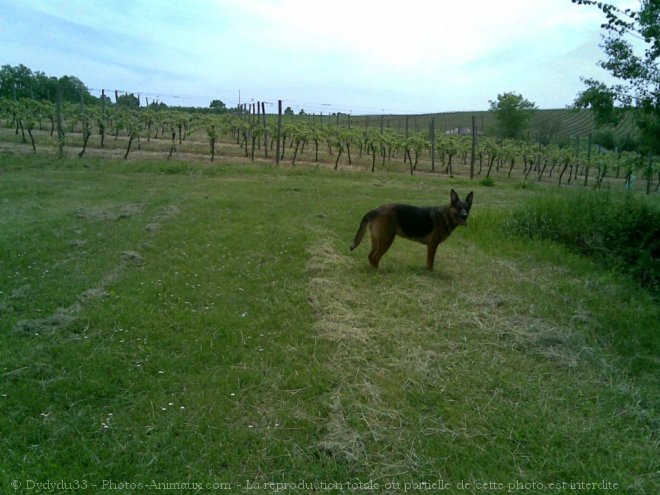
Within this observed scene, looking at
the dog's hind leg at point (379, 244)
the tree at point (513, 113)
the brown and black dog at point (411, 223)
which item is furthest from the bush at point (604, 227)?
the tree at point (513, 113)

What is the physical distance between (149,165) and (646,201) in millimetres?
17671

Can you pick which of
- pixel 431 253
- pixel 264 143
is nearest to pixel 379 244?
pixel 431 253

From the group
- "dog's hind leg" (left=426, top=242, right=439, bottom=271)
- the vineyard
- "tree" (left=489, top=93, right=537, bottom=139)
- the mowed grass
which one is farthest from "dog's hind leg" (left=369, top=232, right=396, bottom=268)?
"tree" (left=489, top=93, right=537, bottom=139)

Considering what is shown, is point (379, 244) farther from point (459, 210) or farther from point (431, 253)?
point (459, 210)

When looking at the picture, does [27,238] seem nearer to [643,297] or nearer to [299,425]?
[299,425]

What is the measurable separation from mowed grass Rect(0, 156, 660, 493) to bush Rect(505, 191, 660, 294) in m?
0.66

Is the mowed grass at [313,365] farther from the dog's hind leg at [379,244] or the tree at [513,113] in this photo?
the tree at [513,113]

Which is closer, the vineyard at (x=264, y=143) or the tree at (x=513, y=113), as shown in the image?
the vineyard at (x=264, y=143)

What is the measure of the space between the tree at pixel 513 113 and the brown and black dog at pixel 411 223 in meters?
55.6

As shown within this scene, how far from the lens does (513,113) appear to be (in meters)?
58.5

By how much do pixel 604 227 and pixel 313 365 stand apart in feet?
23.3

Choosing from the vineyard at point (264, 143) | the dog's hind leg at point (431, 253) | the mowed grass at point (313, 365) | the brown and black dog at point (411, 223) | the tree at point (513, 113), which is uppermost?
the tree at point (513, 113)

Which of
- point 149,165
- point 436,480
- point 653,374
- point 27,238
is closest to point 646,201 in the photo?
point 653,374

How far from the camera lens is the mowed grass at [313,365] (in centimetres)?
319
